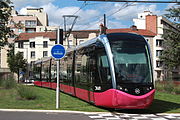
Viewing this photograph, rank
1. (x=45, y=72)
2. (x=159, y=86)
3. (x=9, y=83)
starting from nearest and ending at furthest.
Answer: (x=9, y=83), (x=159, y=86), (x=45, y=72)

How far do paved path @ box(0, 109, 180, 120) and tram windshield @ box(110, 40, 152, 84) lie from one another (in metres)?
1.43

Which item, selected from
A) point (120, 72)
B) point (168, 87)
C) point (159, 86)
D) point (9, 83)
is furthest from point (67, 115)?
point (159, 86)

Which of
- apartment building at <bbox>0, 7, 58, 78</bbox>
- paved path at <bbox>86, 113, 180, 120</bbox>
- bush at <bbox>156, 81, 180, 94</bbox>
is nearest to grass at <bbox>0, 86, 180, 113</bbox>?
paved path at <bbox>86, 113, 180, 120</bbox>

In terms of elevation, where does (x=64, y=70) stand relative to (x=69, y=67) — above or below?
below

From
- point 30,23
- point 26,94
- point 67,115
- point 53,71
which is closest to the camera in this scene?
point 67,115

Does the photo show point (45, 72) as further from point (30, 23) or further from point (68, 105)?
point (30, 23)

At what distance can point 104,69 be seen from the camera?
44.3 feet

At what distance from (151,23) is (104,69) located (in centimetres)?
6863

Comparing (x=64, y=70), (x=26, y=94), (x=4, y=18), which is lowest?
(x=26, y=94)

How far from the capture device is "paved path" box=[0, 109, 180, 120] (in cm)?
1184

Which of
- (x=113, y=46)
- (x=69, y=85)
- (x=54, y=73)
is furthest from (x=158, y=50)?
(x=113, y=46)

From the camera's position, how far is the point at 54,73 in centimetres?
2720

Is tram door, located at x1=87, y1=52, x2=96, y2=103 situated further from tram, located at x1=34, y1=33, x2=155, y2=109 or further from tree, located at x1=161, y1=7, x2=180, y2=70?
tree, located at x1=161, y1=7, x2=180, y2=70

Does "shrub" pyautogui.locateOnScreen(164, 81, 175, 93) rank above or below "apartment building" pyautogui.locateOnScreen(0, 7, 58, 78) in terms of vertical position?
below
